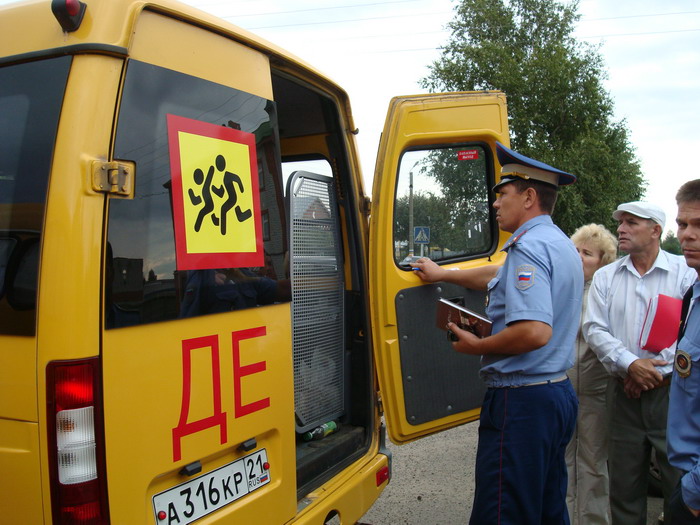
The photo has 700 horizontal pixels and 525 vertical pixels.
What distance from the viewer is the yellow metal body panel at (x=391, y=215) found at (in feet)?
9.84

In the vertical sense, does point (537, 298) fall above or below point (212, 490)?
above

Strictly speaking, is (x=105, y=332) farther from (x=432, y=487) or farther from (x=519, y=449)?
(x=432, y=487)

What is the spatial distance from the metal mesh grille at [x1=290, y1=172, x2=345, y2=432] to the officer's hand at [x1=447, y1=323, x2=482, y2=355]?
0.85m

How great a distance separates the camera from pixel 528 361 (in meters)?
2.46

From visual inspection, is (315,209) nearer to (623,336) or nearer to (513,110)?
(623,336)

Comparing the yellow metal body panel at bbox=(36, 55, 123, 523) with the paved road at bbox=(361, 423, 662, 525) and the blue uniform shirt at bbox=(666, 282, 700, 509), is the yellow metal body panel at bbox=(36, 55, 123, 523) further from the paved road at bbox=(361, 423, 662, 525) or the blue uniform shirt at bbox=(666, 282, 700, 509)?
the paved road at bbox=(361, 423, 662, 525)

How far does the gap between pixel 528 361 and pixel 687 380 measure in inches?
24.5

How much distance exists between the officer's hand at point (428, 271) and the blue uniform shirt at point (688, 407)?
1.24m

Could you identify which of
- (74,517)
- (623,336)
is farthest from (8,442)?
(623,336)

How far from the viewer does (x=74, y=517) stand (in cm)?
164

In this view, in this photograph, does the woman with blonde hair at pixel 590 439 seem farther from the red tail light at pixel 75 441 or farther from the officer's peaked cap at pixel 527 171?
the red tail light at pixel 75 441

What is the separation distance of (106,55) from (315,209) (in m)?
1.63

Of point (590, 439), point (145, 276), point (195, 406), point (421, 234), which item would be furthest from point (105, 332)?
point (590, 439)

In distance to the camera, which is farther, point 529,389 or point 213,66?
point 529,389
